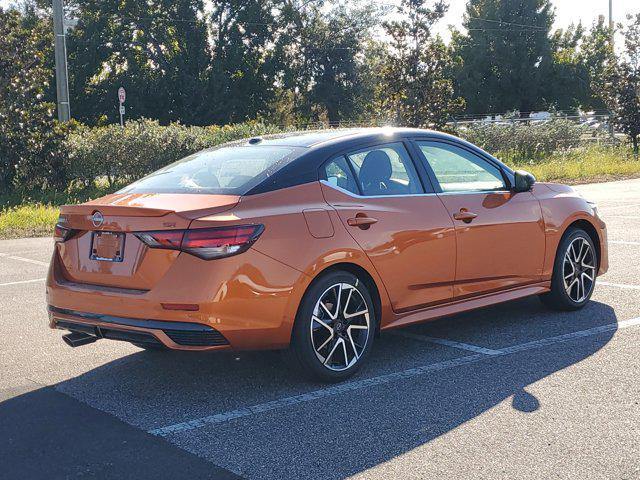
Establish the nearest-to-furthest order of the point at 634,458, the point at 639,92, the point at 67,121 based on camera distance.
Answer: the point at 634,458 < the point at 67,121 < the point at 639,92

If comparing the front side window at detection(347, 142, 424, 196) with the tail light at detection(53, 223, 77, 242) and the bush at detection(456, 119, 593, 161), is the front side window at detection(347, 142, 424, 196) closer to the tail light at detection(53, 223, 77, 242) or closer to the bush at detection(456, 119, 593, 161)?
the tail light at detection(53, 223, 77, 242)

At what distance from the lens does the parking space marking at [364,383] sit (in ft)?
14.6

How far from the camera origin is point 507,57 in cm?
6500

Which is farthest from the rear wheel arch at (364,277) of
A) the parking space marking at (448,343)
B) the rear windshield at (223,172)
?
the parking space marking at (448,343)

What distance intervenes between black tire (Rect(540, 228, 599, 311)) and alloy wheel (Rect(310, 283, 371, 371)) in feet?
7.21

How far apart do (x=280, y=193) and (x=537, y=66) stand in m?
63.5

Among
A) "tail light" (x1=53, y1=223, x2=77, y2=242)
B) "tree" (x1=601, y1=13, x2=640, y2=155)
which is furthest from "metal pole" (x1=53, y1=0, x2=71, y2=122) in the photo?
"tree" (x1=601, y1=13, x2=640, y2=155)

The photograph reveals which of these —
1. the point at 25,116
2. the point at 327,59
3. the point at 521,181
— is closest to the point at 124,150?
the point at 25,116

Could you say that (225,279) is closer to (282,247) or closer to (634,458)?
(282,247)

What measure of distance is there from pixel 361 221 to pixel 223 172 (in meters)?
0.94

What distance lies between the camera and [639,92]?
32438mm

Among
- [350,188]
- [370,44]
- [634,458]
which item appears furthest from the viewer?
[370,44]

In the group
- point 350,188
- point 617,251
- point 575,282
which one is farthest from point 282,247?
point 617,251

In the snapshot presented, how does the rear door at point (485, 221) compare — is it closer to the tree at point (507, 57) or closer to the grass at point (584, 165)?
the grass at point (584, 165)
